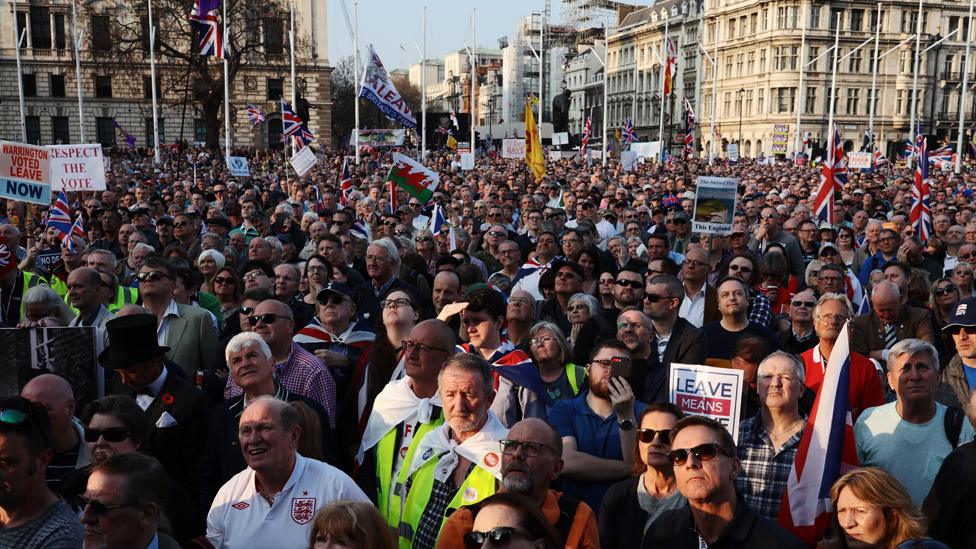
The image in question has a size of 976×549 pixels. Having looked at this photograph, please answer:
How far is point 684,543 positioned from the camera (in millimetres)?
3748

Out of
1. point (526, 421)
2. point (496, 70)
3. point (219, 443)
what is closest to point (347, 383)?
point (219, 443)

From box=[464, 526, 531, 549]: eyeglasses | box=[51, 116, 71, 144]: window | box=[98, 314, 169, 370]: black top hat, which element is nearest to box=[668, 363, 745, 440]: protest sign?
box=[464, 526, 531, 549]: eyeglasses

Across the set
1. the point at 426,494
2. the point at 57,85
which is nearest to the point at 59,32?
the point at 57,85

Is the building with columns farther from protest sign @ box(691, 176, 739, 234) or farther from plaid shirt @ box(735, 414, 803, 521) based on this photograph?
plaid shirt @ box(735, 414, 803, 521)

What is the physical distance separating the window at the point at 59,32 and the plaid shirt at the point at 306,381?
224 ft

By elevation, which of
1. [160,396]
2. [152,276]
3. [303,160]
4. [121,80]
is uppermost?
[121,80]

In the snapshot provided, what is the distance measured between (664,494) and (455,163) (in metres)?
33.0

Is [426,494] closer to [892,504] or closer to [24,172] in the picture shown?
[892,504]

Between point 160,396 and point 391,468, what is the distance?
1336 mm

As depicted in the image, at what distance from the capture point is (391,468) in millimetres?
4707

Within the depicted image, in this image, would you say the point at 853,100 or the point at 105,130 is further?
the point at 853,100

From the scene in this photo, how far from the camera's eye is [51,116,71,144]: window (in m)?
70.2

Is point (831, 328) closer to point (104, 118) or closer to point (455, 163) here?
point (455, 163)

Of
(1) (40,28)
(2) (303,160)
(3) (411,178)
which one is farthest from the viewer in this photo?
(1) (40,28)
